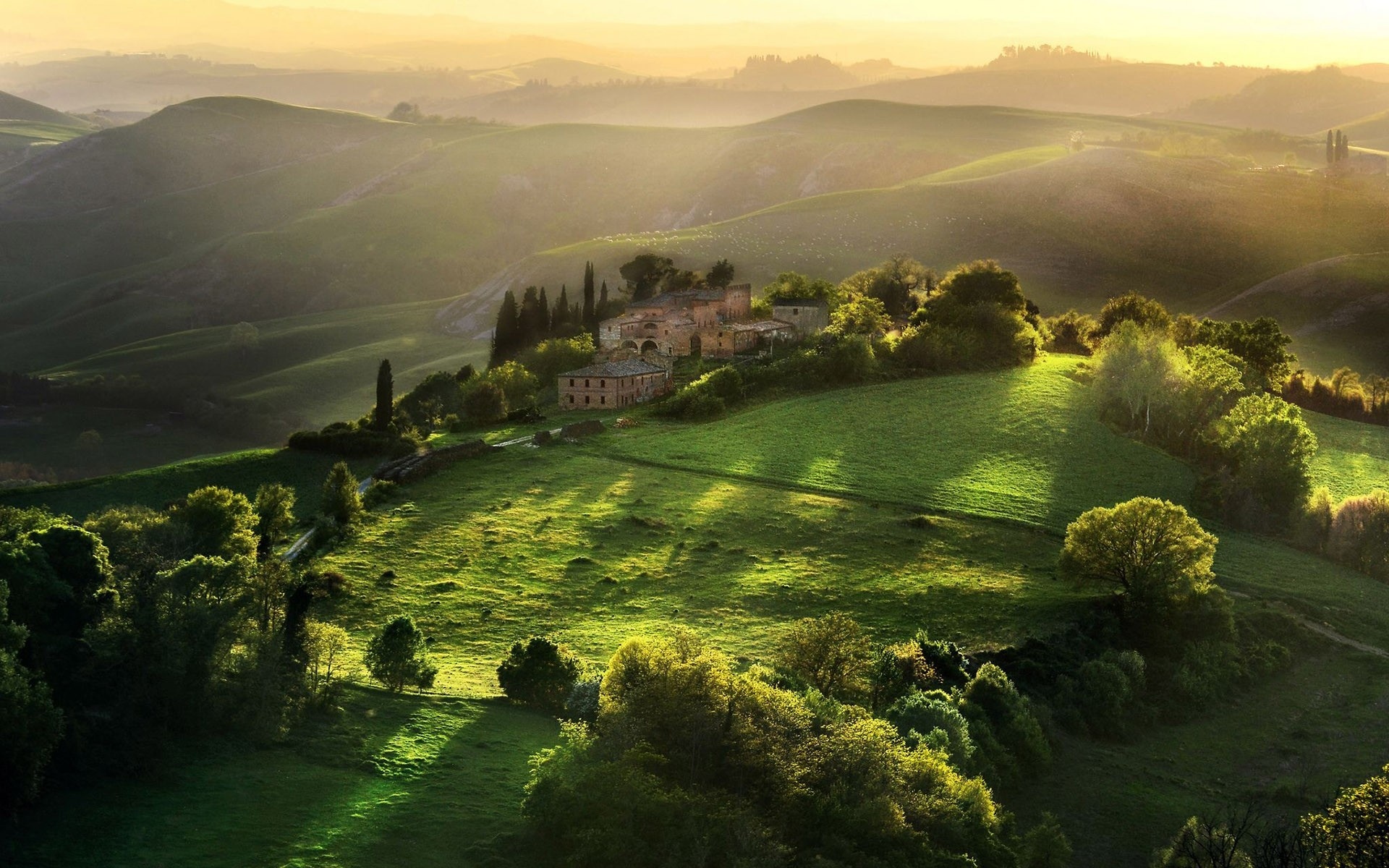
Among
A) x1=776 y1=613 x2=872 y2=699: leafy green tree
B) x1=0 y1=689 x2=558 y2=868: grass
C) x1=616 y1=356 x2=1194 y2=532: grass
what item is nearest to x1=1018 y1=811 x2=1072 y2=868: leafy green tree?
x1=776 y1=613 x2=872 y2=699: leafy green tree

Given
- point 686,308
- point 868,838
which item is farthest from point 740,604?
point 686,308

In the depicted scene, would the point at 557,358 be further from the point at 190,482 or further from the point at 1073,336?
the point at 1073,336

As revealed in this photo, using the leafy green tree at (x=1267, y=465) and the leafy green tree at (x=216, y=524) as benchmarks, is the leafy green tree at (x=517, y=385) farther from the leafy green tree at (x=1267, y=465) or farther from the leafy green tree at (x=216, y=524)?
the leafy green tree at (x=1267, y=465)

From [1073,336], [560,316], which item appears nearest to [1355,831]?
[1073,336]

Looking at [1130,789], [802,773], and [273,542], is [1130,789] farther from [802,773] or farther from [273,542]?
[273,542]

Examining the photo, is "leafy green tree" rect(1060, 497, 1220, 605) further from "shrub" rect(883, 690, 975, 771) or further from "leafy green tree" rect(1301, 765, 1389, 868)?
"leafy green tree" rect(1301, 765, 1389, 868)

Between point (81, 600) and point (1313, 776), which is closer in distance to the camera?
point (81, 600)
